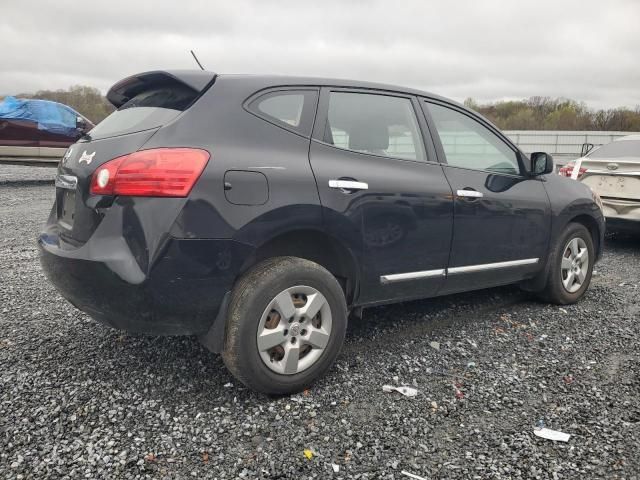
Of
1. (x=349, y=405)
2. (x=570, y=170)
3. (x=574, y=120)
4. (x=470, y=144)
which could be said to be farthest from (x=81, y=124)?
(x=574, y=120)

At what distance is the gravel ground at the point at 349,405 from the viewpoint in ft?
7.63

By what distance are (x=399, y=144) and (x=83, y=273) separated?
A: 6.86 feet

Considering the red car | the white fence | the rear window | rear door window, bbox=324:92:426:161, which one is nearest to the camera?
the rear window

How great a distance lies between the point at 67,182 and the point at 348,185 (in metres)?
1.58

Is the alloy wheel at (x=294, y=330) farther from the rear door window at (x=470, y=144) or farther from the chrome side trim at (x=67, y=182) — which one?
the rear door window at (x=470, y=144)

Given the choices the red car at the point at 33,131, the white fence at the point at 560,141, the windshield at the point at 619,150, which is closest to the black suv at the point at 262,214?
the windshield at the point at 619,150

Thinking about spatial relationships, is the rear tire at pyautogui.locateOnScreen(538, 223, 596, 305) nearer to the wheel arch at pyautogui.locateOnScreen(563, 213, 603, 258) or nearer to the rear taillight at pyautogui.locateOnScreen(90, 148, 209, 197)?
the wheel arch at pyautogui.locateOnScreen(563, 213, 603, 258)

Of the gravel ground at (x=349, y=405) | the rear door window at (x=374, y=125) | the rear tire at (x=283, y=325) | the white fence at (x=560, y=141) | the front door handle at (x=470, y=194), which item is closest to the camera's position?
the gravel ground at (x=349, y=405)

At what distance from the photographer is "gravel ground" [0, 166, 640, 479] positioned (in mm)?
2326

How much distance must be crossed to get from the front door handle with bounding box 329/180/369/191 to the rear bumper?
651 millimetres

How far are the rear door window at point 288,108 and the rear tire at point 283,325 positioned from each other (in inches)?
30.4

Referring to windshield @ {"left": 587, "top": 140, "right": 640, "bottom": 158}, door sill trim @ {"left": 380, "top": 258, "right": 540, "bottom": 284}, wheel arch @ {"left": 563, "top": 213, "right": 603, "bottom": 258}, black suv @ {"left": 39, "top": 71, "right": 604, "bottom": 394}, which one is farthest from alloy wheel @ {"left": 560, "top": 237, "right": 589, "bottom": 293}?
windshield @ {"left": 587, "top": 140, "right": 640, "bottom": 158}

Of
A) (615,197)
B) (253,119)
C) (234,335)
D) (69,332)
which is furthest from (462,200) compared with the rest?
(615,197)

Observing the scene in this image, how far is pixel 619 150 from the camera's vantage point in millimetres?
7629
